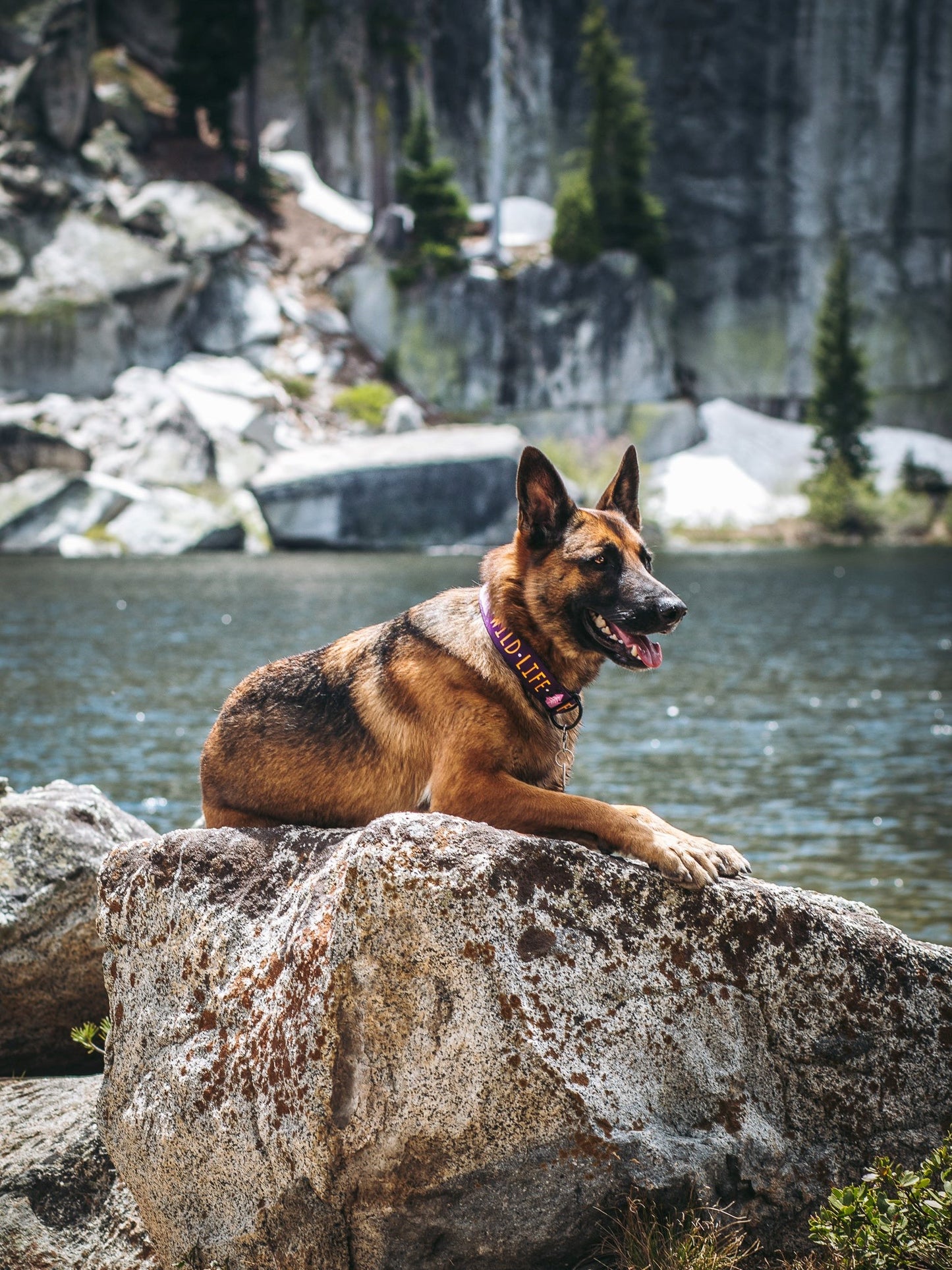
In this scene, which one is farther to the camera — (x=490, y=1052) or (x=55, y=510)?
(x=55, y=510)

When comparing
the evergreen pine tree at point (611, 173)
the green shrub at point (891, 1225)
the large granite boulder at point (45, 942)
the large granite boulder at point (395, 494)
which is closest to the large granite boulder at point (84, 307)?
the large granite boulder at point (395, 494)

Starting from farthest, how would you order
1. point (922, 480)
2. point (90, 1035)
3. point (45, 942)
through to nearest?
point (922, 480) < point (45, 942) < point (90, 1035)

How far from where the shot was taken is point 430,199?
289ft

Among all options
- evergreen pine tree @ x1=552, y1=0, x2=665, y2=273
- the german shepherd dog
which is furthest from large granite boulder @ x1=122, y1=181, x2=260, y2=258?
the german shepherd dog

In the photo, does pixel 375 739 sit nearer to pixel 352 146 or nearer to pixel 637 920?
pixel 637 920

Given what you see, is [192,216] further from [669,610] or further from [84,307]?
[669,610]

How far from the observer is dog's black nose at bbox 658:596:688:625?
550cm

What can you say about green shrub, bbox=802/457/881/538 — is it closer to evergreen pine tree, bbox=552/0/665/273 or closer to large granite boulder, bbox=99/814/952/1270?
evergreen pine tree, bbox=552/0/665/273

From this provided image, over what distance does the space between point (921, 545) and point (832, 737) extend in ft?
180

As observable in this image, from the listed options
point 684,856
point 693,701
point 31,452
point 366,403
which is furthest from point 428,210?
point 684,856

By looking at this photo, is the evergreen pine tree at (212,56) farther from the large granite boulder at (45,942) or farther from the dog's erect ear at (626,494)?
the dog's erect ear at (626,494)

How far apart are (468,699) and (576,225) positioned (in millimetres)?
86665

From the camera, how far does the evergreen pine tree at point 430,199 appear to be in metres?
87.9

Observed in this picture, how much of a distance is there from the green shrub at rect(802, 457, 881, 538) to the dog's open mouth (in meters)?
74.8
